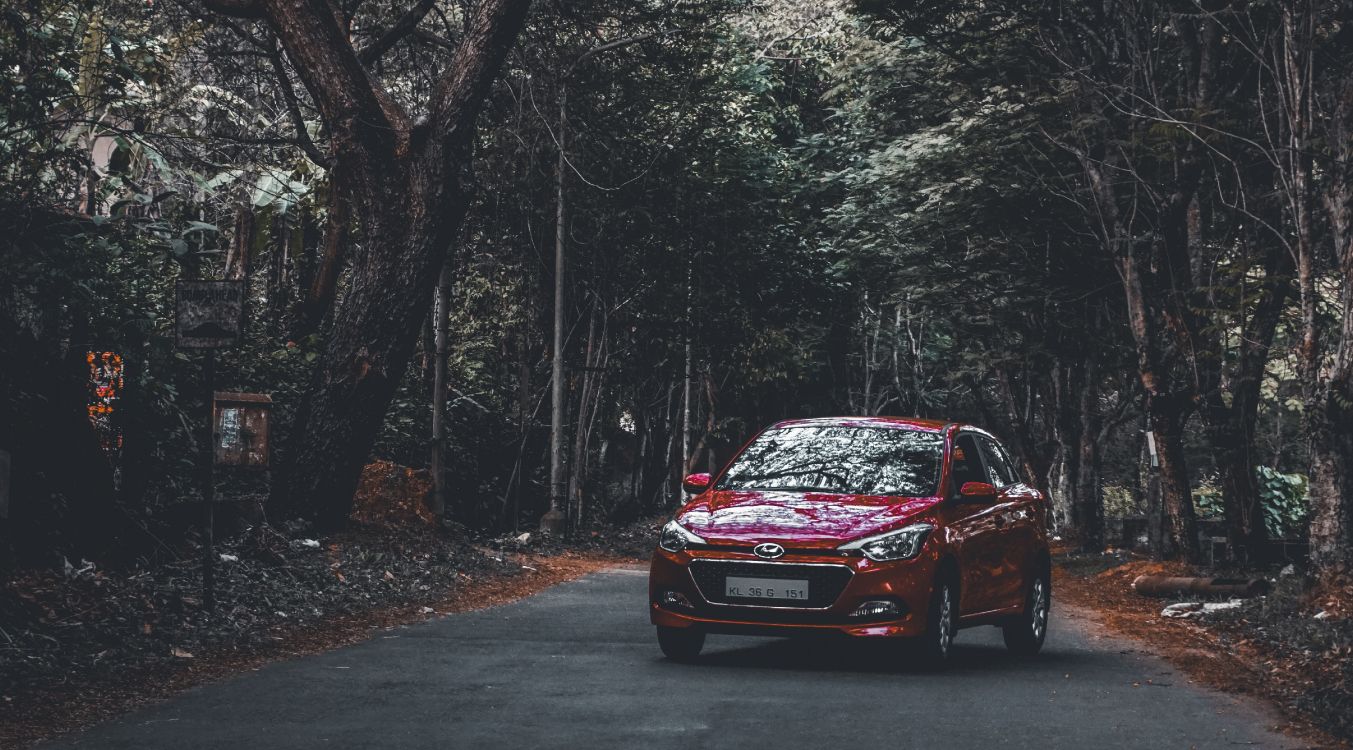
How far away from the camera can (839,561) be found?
10.4 meters

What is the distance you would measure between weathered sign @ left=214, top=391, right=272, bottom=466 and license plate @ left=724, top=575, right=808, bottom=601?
9804 mm

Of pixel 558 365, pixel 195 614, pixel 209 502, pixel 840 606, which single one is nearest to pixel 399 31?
pixel 209 502

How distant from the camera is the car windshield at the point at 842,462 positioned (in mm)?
11516

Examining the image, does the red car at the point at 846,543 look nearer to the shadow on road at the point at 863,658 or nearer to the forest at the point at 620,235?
the shadow on road at the point at 863,658

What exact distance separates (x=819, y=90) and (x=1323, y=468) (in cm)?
2758

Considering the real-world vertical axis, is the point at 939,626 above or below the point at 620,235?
below

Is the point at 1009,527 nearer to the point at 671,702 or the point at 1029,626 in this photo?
the point at 1029,626

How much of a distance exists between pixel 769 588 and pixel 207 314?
16.3ft

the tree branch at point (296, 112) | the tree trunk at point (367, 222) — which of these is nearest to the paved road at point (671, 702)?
the tree trunk at point (367, 222)

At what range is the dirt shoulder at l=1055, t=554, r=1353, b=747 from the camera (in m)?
9.20

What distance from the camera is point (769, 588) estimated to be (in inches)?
414

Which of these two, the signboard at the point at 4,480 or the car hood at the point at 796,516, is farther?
the signboard at the point at 4,480

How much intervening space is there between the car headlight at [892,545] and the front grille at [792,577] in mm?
175

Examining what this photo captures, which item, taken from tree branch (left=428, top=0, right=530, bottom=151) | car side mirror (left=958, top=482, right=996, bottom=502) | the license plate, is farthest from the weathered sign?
car side mirror (left=958, top=482, right=996, bottom=502)
